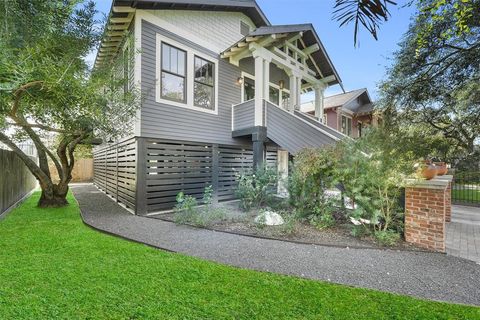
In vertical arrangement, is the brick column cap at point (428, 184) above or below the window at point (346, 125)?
below

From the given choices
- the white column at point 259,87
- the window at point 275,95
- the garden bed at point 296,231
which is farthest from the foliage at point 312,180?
the window at point 275,95

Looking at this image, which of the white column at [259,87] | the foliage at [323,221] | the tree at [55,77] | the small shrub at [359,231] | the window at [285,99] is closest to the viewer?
the tree at [55,77]

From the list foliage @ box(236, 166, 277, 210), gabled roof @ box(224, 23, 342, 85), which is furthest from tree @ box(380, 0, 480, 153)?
foliage @ box(236, 166, 277, 210)

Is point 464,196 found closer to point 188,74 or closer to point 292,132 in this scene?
point 292,132

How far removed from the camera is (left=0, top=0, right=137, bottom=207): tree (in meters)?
3.48

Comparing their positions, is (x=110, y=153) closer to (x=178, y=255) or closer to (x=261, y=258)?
(x=178, y=255)

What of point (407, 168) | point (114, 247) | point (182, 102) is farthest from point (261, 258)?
point (182, 102)

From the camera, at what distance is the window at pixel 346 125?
16448mm

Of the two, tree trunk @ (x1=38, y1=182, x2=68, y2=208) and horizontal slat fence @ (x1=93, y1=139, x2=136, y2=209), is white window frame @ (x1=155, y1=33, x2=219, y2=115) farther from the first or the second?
tree trunk @ (x1=38, y1=182, x2=68, y2=208)

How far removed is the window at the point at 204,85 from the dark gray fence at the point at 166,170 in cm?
139

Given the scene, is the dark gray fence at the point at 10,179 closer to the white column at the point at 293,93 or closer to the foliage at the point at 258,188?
the foliage at the point at 258,188

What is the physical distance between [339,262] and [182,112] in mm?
6003

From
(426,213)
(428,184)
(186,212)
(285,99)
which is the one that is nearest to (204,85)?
(186,212)

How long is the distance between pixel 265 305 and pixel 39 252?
3.62 meters
